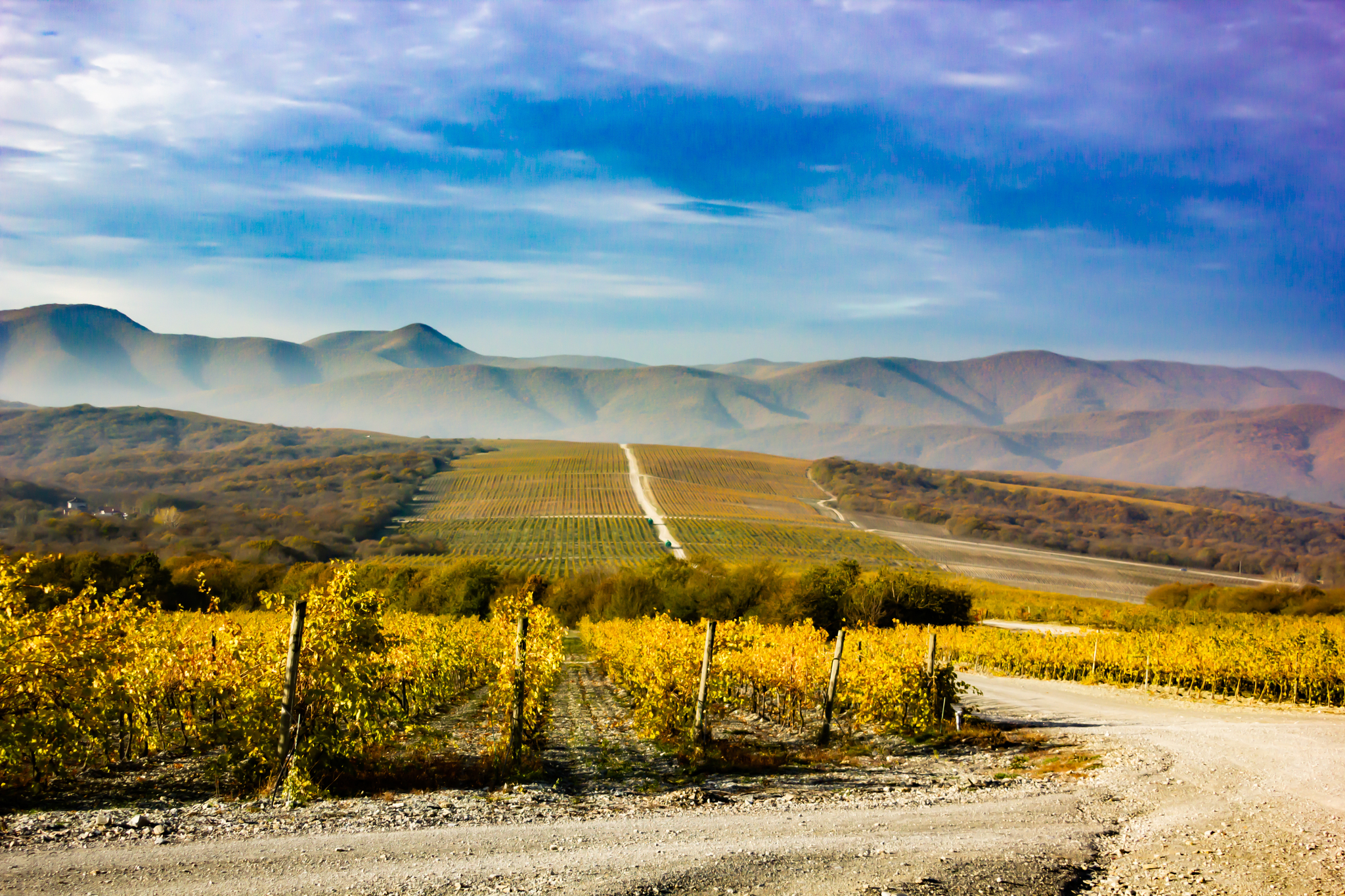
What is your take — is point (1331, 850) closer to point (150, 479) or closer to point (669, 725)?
point (669, 725)

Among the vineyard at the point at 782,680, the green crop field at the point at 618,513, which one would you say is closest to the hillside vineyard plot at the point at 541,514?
the green crop field at the point at 618,513

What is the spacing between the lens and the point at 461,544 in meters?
102

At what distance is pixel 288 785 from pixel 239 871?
2325mm

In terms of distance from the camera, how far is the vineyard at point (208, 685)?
30.3 ft

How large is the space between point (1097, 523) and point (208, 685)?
181m

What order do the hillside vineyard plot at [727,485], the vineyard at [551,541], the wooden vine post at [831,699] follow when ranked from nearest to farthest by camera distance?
1. the wooden vine post at [831,699]
2. the vineyard at [551,541]
3. the hillside vineyard plot at [727,485]

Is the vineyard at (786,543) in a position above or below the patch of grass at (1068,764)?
below

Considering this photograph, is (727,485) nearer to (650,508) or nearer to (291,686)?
(650,508)

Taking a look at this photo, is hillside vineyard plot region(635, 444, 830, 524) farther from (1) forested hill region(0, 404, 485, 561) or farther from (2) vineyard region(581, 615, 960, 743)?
(2) vineyard region(581, 615, 960, 743)

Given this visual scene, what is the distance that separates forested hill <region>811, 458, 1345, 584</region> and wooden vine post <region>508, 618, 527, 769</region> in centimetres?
13549

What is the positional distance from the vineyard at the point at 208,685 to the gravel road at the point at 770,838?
914 mm

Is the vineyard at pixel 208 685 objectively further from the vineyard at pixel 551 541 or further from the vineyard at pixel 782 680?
the vineyard at pixel 551 541

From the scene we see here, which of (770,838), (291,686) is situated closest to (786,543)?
(770,838)

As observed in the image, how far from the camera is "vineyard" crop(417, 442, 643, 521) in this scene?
126m
